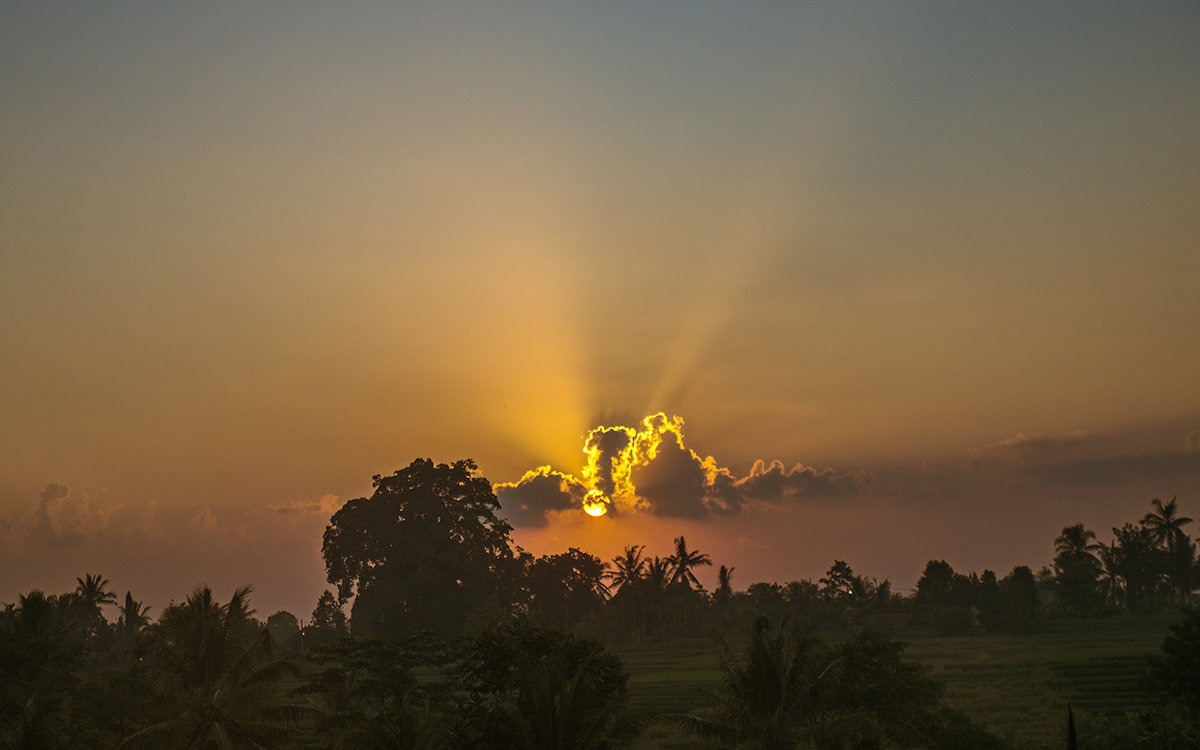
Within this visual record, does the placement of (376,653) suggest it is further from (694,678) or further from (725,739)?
(694,678)

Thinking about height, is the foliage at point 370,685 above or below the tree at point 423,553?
below

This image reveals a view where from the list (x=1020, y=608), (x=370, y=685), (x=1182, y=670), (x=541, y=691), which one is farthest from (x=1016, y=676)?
(x=541, y=691)

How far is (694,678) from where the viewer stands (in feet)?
261

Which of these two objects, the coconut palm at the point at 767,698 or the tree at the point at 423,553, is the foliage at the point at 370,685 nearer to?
the coconut palm at the point at 767,698

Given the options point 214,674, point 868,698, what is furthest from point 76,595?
point 868,698

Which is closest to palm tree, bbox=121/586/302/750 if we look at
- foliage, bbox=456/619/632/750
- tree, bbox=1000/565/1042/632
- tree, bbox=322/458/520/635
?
foliage, bbox=456/619/632/750

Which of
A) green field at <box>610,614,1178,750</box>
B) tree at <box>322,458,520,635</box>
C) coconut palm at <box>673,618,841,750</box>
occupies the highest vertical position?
tree at <box>322,458,520,635</box>

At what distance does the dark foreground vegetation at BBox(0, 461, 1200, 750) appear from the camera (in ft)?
130

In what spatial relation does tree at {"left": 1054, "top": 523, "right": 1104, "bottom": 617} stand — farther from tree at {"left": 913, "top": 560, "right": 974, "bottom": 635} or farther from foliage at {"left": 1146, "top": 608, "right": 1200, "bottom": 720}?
foliage at {"left": 1146, "top": 608, "right": 1200, "bottom": 720}

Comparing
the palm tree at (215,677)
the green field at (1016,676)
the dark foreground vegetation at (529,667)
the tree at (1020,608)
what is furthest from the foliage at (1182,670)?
the tree at (1020,608)

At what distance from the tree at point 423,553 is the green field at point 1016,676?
1739cm

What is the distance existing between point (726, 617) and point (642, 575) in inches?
609

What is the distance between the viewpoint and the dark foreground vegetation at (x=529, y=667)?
130 ft

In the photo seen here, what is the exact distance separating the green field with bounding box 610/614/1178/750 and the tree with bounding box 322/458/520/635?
57.0ft
